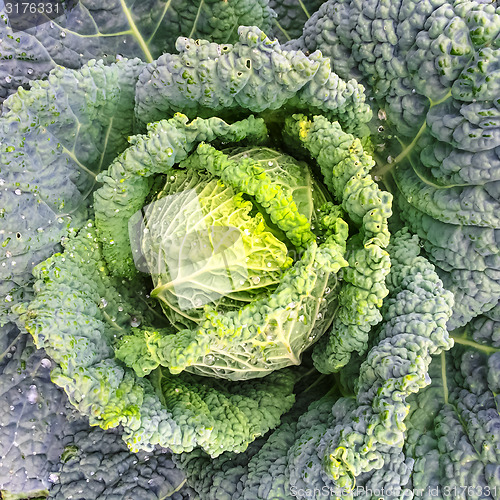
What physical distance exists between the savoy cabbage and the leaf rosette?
0.04 ft

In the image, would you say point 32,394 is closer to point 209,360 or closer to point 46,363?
point 46,363

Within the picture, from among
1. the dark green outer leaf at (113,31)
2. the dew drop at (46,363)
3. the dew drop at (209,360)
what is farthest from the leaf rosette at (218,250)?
the dew drop at (46,363)

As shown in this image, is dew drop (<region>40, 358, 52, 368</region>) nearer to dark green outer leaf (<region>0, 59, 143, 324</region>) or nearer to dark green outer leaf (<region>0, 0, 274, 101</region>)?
dark green outer leaf (<region>0, 59, 143, 324</region>)

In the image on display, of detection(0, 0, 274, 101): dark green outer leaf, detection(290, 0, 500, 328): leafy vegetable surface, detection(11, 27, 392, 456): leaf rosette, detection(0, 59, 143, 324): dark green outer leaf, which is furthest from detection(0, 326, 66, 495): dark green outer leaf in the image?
detection(290, 0, 500, 328): leafy vegetable surface

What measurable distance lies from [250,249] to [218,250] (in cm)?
16

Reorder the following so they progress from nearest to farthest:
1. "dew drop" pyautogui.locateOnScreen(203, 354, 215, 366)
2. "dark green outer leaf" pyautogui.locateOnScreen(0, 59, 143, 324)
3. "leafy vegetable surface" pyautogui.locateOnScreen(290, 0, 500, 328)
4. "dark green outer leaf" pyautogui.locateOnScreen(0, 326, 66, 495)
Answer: "leafy vegetable surface" pyautogui.locateOnScreen(290, 0, 500, 328)
"dark green outer leaf" pyautogui.locateOnScreen(0, 59, 143, 324)
"dew drop" pyautogui.locateOnScreen(203, 354, 215, 366)
"dark green outer leaf" pyautogui.locateOnScreen(0, 326, 66, 495)

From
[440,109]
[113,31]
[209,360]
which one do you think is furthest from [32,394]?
[440,109]

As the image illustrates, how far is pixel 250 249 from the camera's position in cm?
216

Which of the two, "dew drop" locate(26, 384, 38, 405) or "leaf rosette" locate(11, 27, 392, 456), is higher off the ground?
"leaf rosette" locate(11, 27, 392, 456)

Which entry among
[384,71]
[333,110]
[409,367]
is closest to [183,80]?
[333,110]

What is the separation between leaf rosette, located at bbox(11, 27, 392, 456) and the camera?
1997 millimetres

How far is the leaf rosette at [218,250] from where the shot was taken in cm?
200

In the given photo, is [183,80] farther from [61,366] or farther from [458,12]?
[61,366]

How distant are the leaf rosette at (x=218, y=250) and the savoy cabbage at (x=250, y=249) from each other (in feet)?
0.04
